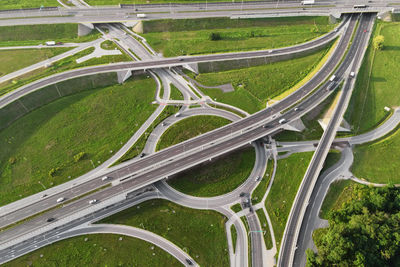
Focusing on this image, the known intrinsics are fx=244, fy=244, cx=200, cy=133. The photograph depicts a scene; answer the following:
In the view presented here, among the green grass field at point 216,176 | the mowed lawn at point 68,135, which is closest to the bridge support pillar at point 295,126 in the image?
the green grass field at point 216,176

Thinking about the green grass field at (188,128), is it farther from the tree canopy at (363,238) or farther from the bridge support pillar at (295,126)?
the tree canopy at (363,238)

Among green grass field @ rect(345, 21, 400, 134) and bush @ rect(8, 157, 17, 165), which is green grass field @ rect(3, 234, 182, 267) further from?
green grass field @ rect(345, 21, 400, 134)

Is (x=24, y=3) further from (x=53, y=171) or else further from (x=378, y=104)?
(x=378, y=104)

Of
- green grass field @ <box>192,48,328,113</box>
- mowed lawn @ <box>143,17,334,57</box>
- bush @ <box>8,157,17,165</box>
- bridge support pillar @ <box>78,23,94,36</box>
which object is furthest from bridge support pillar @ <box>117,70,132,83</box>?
bush @ <box>8,157,17,165</box>

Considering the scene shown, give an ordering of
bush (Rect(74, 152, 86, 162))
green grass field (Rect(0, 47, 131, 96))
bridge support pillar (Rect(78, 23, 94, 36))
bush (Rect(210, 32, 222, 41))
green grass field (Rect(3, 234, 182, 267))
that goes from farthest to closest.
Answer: bridge support pillar (Rect(78, 23, 94, 36)) < bush (Rect(210, 32, 222, 41)) < green grass field (Rect(0, 47, 131, 96)) < bush (Rect(74, 152, 86, 162)) < green grass field (Rect(3, 234, 182, 267))

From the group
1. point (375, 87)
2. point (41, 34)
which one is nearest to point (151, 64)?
point (41, 34)
